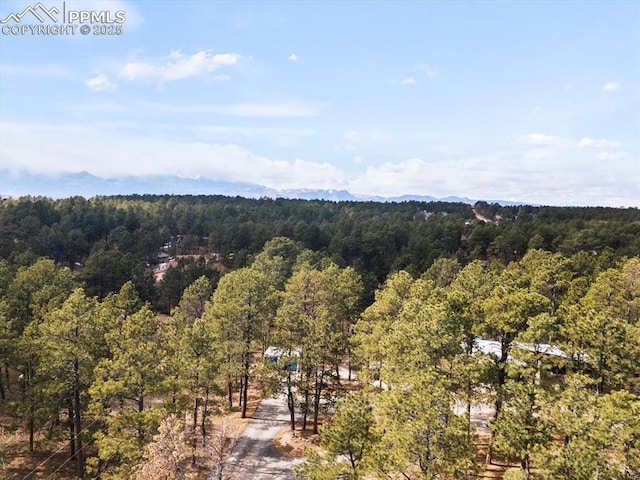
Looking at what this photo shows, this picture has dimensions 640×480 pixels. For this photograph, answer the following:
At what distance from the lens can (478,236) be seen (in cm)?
9200

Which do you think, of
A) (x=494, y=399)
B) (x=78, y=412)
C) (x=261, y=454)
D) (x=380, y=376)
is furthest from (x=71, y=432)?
(x=494, y=399)

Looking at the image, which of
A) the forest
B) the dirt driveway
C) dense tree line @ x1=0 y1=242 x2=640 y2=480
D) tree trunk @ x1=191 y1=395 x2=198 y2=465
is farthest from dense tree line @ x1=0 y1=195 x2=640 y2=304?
tree trunk @ x1=191 y1=395 x2=198 y2=465

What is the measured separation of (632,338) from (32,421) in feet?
130

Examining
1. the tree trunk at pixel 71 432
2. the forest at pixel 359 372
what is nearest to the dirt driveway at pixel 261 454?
the forest at pixel 359 372

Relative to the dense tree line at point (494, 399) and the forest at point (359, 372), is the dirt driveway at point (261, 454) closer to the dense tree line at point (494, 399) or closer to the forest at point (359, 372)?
the forest at point (359, 372)

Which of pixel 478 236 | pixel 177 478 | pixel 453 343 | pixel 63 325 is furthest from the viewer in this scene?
pixel 478 236

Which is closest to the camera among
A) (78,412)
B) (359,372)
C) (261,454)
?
(78,412)

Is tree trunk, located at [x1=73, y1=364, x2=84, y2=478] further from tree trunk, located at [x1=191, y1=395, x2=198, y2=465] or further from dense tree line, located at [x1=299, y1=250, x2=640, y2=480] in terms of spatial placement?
dense tree line, located at [x1=299, y1=250, x2=640, y2=480]

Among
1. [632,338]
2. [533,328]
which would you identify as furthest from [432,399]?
[632,338]

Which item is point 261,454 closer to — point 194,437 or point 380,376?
point 194,437

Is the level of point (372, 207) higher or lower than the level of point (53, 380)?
higher

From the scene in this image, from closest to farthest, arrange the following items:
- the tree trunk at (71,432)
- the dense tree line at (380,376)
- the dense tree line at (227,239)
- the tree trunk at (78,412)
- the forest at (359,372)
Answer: the dense tree line at (380,376) < the forest at (359,372) < the tree trunk at (78,412) < the tree trunk at (71,432) < the dense tree line at (227,239)

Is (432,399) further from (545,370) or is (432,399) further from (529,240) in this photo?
(529,240)

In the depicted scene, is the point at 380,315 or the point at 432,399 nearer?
the point at 432,399
